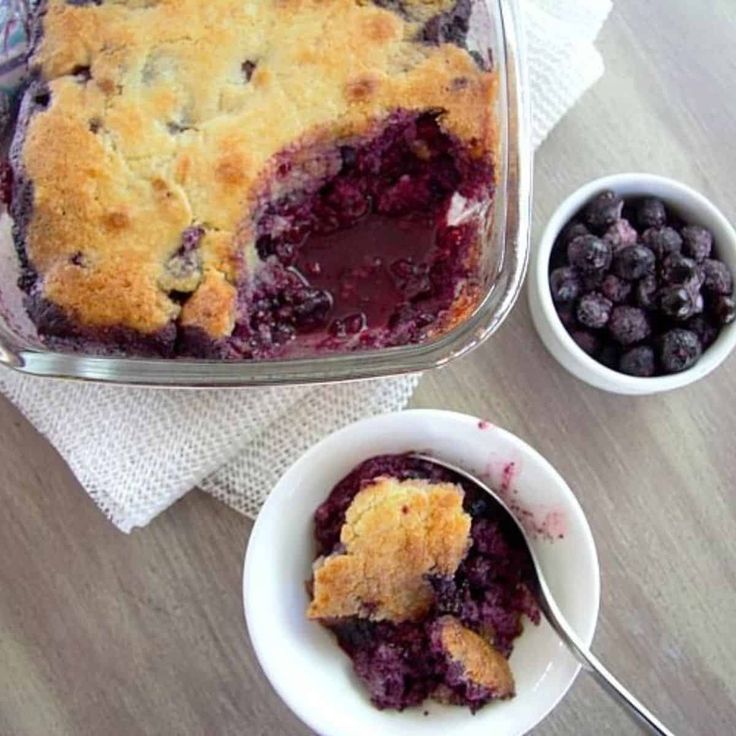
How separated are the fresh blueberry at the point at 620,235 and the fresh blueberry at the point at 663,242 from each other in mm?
18

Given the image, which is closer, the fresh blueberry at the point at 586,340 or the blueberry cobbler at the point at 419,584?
the blueberry cobbler at the point at 419,584

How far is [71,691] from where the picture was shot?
1521 millimetres

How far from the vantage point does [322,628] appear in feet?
4.59

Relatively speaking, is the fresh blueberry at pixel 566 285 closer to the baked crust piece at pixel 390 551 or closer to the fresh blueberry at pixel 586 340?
the fresh blueberry at pixel 586 340

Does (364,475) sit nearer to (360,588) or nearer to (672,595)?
(360,588)

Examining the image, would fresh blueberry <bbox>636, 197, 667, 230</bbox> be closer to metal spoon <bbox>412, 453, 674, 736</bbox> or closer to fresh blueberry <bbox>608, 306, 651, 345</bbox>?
fresh blueberry <bbox>608, 306, 651, 345</bbox>

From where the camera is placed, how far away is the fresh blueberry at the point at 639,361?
4.72 feet

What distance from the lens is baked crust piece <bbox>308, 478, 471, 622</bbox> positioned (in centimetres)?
131

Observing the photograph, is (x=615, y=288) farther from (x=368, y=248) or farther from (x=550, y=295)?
(x=368, y=248)

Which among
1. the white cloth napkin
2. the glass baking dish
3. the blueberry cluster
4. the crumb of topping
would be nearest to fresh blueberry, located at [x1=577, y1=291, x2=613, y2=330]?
the blueberry cluster

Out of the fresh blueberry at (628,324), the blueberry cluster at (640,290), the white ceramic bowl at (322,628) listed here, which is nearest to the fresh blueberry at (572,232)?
the blueberry cluster at (640,290)

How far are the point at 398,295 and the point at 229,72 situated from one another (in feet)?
1.10

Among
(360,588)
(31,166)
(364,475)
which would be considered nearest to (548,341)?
(364,475)

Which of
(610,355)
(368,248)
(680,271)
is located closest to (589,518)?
(610,355)
